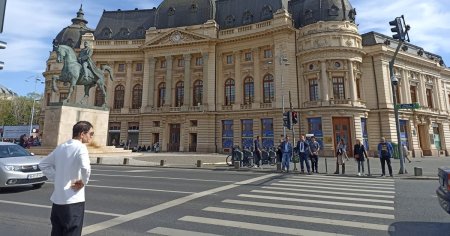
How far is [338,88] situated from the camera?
37312 mm

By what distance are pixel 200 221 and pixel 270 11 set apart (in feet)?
137

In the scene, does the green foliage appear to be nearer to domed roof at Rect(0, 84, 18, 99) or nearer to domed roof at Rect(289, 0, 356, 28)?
domed roof at Rect(0, 84, 18, 99)

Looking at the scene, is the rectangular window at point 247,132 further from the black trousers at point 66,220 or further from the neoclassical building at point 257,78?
the black trousers at point 66,220

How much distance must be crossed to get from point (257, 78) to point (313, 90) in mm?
8171

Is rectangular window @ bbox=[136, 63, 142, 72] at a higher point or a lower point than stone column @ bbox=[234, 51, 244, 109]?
higher

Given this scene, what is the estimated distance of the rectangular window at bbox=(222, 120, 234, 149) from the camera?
4225 cm

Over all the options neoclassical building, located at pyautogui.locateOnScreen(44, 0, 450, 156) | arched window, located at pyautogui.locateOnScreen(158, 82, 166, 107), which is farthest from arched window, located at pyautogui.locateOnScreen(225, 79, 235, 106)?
arched window, located at pyautogui.locateOnScreen(158, 82, 166, 107)

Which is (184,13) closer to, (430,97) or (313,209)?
(430,97)

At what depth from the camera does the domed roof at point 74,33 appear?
54.3 metres

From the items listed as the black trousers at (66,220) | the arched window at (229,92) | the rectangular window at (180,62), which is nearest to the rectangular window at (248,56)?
the arched window at (229,92)

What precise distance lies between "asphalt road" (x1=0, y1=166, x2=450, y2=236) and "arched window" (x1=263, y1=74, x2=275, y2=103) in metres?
31.3

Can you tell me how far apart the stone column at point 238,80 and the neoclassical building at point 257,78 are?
0.16m

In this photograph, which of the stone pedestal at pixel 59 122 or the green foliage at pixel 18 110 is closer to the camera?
the stone pedestal at pixel 59 122

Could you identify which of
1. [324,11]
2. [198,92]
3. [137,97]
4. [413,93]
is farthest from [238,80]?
[413,93]
